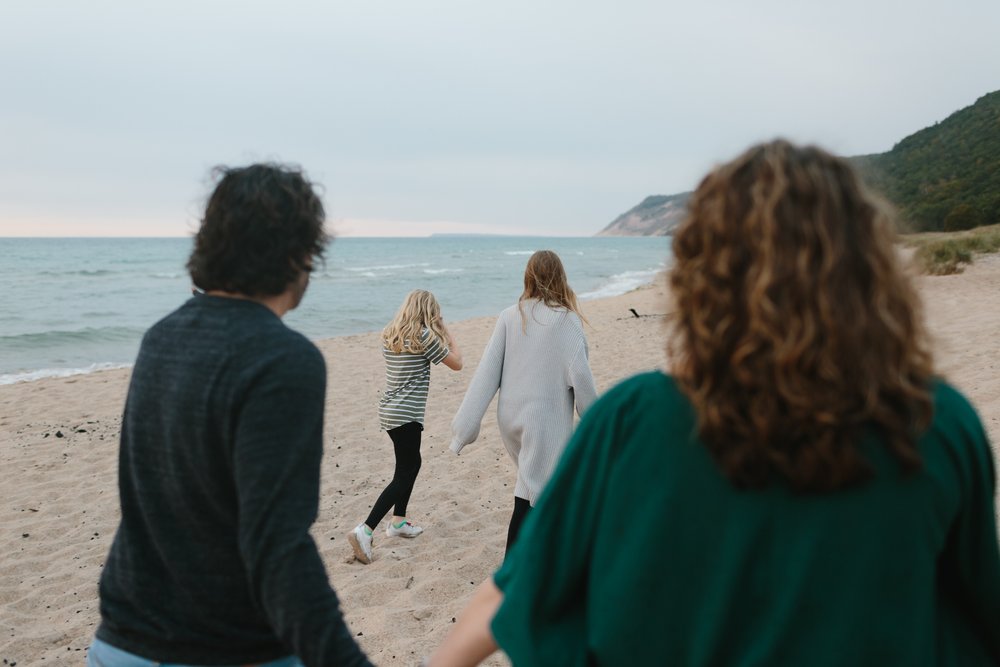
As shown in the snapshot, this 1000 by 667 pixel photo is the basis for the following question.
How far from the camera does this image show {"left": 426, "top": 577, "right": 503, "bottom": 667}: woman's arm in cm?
135

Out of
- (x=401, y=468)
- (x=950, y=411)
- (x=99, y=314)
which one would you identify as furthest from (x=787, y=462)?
(x=99, y=314)

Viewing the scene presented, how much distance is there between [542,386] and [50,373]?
43.7 ft

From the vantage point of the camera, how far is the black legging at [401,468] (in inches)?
196

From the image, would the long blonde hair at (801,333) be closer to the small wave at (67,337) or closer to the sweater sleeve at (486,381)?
the sweater sleeve at (486,381)

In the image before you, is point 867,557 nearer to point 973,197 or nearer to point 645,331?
point 645,331

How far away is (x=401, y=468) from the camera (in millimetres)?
5039

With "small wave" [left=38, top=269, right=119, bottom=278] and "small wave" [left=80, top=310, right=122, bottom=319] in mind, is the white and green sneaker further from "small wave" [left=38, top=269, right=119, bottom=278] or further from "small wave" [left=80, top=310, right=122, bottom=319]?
"small wave" [left=38, top=269, right=119, bottom=278]

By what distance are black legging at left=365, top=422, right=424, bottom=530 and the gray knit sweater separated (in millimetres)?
1109

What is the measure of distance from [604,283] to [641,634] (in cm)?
3886

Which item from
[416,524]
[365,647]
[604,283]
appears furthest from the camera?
[604,283]

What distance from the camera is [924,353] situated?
1184 millimetres

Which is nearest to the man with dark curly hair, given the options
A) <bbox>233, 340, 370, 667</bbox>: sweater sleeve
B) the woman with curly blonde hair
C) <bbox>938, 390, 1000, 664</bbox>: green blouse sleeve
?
<bbox>233, 340, 370, 667</bbox>: sweater sleeve

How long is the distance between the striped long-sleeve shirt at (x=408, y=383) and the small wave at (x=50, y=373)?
431 inches

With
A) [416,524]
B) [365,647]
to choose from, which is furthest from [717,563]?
[416,524]
